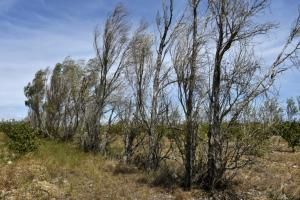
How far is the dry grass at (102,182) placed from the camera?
13.4m

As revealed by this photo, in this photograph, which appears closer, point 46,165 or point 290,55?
point 290,55

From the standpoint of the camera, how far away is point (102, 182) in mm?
15148

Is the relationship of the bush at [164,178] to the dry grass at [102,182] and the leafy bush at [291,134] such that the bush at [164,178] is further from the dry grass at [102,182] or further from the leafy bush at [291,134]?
the leafy bush at [291,134]

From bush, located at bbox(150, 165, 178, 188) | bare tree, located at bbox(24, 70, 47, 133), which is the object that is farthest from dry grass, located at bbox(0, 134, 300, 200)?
bare tree, located at bbox(24, 70, 47, 133)

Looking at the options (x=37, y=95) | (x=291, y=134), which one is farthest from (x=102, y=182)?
(x=37, y=95)

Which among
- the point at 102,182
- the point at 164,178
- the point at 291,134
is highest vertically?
the point at 291,134

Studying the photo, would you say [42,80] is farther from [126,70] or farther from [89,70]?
[126,70]

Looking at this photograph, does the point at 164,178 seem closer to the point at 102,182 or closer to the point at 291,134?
the point at 102,182

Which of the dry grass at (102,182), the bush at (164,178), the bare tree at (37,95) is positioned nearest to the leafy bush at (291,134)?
the dry grass at (102,182)

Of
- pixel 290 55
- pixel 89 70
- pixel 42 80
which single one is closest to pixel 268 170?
pixel 290 55

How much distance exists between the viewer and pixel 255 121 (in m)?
14.0

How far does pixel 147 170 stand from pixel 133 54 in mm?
5841

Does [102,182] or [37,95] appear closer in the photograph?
[102,182]

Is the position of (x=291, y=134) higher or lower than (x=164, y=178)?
higher
